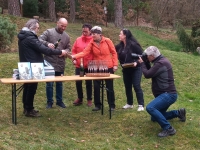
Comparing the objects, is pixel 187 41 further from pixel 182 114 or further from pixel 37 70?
pixel 37 70

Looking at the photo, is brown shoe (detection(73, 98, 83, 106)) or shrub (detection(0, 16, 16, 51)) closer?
brown shoe (detection(73, 98, 83, 106))

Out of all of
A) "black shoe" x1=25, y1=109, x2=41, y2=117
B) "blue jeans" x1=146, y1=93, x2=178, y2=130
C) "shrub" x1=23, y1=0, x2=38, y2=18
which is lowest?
"black shoe" x1=25, y1=109, x2=41, y2=117

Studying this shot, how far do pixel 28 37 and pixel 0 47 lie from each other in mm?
5737

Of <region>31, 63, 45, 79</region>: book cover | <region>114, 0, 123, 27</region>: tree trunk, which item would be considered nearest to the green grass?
<region>31, 63, 45, 79</region>: book cover

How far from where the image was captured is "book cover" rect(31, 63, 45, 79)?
18.5 feet

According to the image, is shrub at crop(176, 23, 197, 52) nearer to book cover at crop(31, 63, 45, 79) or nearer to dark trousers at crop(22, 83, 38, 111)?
dark trousers at crop(22, 83, 38, 111)

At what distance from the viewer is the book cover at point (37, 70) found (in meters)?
5.64

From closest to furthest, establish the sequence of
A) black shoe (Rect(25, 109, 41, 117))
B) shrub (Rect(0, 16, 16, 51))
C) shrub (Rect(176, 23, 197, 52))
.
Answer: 1. black shoe (Rect(25, 109, 41, 117))
2. shrub (Rect(0, 16, 16, 51))
3. shrub (Rect(176, 23, 197, 52))

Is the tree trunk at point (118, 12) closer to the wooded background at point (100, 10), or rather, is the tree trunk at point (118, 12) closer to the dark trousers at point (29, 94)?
the wooded background at point (100, 10)

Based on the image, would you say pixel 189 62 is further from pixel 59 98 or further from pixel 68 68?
pixel 59 98

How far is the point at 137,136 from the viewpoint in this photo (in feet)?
18.9

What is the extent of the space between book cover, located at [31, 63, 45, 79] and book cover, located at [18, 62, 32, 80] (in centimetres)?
6

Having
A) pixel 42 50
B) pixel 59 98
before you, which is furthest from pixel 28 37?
pixel 59 98

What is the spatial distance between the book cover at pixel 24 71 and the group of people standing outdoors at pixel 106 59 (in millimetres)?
300
